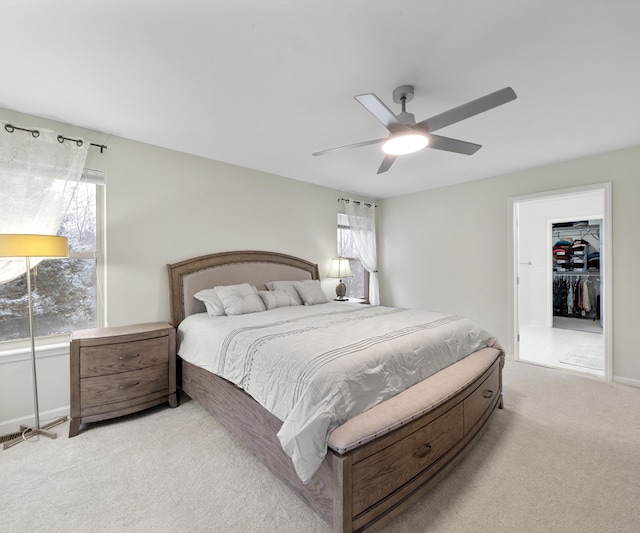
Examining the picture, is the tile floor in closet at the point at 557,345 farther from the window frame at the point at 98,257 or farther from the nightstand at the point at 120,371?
the window frame at the point at 98,257

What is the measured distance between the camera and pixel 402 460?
153 centimetres

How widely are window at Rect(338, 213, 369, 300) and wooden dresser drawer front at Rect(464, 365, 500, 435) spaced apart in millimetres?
2871

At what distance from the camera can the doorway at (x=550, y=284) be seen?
362cm

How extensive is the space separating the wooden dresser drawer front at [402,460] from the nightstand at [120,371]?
2008 mm

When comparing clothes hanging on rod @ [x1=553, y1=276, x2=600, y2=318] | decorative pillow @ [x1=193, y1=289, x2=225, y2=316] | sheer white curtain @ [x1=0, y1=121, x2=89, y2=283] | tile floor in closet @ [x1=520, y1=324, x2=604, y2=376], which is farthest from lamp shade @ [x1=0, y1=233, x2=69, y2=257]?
clothes hanging on rod @ [x1=553, y1=276, x2=600, y2=318]

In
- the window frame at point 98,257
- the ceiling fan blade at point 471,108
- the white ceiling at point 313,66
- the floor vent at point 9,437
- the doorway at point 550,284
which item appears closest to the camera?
the white ceiling at point 313,66

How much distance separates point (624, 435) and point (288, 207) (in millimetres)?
3957

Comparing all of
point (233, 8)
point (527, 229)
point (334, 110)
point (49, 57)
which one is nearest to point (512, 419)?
point (334, 110)

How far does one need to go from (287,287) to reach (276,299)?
1.15ft

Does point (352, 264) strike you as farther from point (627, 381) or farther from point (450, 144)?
point (627, 381)

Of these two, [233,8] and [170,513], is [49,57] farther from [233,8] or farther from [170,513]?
[170,513]

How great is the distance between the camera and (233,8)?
1.43m

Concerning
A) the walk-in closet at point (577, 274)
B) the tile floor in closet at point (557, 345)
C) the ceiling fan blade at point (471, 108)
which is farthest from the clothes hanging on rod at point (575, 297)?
the ceiling fan blade at point (471, 108)

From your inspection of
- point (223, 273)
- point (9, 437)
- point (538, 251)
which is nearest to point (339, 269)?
point (223, 273)
